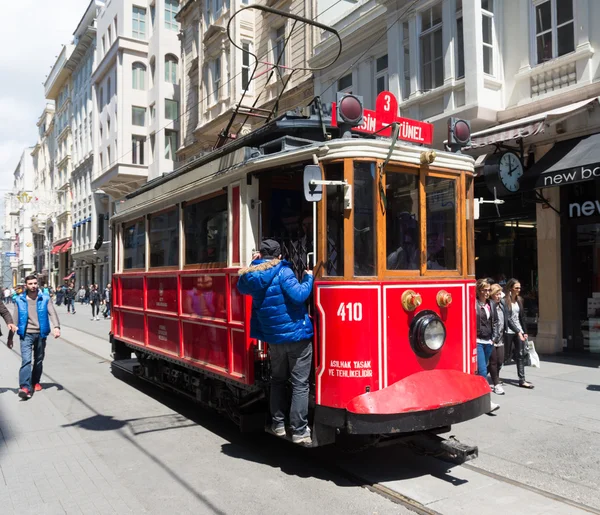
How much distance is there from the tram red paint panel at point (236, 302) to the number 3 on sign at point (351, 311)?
4.42 ft

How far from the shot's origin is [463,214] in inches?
213

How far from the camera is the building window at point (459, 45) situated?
41.4 ft

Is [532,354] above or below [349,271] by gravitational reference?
below

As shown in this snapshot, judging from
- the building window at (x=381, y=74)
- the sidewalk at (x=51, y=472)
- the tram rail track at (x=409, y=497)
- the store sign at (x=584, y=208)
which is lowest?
the tram rail track at (x=409, y=497)

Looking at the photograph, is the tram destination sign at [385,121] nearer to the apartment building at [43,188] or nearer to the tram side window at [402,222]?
the tram side window at [402,222]

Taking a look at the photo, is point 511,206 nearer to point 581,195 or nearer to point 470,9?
point 581,195

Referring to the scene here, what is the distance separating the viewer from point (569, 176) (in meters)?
9.97

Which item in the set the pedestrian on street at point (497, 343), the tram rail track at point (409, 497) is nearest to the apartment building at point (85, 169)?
the pedestrian on street at point (497, 343)

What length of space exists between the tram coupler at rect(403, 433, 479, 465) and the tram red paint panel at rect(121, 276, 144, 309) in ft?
16.5

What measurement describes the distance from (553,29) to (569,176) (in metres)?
3.58

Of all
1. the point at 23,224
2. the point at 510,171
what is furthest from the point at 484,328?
the point at 23,224

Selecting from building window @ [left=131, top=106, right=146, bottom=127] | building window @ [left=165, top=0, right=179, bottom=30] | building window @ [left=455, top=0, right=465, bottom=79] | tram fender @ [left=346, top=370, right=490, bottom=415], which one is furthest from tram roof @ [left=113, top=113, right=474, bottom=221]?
building window @ [left=131, top=106, right=146, bottom=127]

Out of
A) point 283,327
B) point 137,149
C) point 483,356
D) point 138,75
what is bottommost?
point 483,356

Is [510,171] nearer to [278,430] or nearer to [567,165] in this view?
[567,165]
